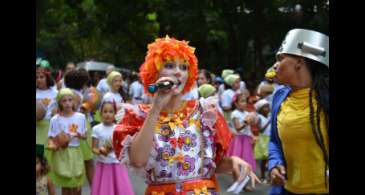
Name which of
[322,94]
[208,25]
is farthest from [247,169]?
[208,25]

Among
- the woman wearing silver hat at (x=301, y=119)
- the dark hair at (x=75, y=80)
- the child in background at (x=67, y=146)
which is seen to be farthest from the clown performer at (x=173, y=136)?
the dark hair at (x=75, y=80)

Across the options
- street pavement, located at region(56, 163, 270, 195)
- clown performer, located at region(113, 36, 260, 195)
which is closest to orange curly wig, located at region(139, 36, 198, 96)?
clown performer, located at region(113, 36, 260, 195)

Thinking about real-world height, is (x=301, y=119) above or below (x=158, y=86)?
below

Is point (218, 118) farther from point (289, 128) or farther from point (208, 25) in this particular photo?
point (208, 25)

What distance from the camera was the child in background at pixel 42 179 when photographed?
4.19 metres

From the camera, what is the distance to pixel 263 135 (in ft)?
30.9

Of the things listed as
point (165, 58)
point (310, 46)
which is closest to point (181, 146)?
point (165, 58)

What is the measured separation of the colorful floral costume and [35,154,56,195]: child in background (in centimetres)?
71

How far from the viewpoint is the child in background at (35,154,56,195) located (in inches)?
165

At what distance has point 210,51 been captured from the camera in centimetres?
2494

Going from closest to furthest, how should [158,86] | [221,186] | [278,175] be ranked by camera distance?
[158,86] < [278,175] < [221,186]

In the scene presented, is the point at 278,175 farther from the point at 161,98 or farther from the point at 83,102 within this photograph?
the point at 83,102

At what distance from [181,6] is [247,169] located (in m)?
19.0

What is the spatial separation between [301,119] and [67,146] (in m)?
3.88
